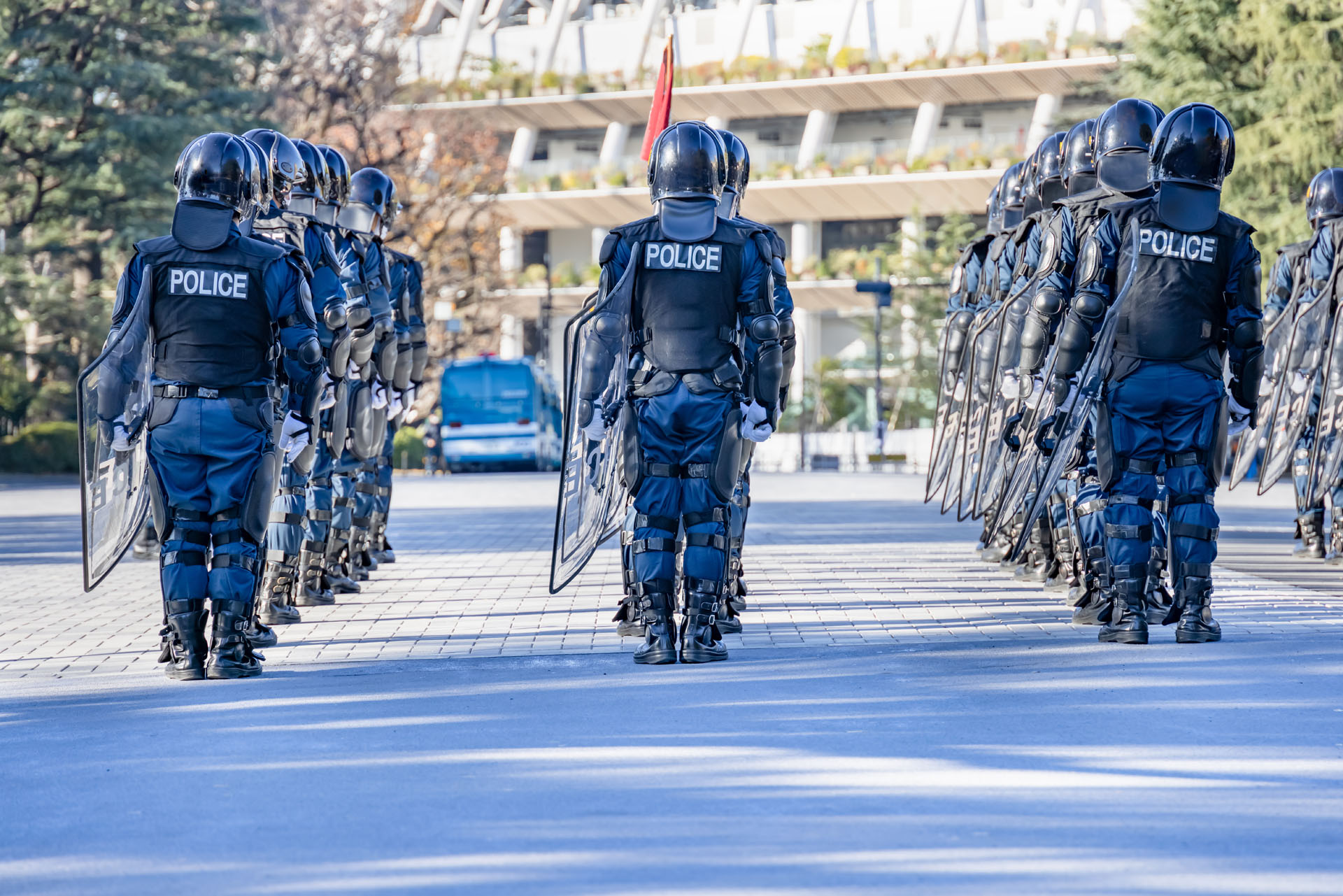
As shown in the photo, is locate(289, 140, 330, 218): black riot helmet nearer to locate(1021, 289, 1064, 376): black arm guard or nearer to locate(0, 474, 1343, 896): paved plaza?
locate(0, 474, 1343, 896): paved plaza

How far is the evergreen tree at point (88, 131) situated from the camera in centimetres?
3212

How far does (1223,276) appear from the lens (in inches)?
344

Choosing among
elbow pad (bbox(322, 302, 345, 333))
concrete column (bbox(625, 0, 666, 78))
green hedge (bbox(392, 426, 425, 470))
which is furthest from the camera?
concrete column (bbox(625, 0, 666, 78))

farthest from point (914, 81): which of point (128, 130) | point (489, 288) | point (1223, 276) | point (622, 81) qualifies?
point (1223, 276)

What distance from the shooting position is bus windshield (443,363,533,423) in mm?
42781

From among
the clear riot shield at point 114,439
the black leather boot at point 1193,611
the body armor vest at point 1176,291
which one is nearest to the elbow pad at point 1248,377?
the body armor vest at point 1176,291

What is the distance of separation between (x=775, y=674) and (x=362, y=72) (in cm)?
3876

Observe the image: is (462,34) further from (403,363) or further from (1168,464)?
(1168,464)

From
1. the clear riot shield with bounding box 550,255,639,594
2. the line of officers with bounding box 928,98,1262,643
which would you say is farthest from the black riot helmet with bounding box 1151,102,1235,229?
the clear riot shield with bounding box 550,255,639,594

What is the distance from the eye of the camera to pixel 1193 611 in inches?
343

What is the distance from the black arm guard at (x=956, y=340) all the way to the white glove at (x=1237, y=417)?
15.2ft

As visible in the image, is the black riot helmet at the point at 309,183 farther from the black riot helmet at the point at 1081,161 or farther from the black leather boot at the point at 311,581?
the black riot helmet at the point at 1081,161

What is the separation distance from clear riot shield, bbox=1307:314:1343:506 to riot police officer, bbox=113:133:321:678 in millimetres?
7960

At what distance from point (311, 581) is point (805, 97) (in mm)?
56564
